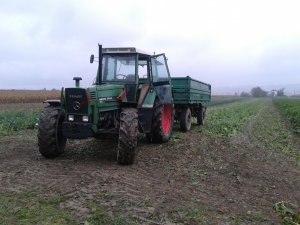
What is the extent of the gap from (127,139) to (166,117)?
12.1ft

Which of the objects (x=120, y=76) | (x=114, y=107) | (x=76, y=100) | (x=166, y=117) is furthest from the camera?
(x=166, y=117)

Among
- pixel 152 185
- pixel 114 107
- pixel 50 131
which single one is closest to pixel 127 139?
pixel 114 107

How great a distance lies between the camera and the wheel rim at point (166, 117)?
1195 centimetres

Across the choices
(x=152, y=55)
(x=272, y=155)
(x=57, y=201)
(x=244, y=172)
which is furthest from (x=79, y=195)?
(x=272, y=155)

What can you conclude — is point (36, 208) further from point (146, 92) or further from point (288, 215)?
point (146, 92)

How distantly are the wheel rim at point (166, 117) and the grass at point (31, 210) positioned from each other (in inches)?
223

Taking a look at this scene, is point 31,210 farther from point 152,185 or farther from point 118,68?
point 118,68

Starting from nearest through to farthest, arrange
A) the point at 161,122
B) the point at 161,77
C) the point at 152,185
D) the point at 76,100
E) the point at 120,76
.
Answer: the point at 152,185, the point at 76,100, the point at 120,76, the point at 161,122, the point at 161,77

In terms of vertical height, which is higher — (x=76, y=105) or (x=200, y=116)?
(x=76, y=105)

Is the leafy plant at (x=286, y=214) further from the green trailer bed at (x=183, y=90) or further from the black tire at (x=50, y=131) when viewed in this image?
the green trailer bed at (x=183, y=90)

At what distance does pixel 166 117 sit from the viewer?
12297 mm

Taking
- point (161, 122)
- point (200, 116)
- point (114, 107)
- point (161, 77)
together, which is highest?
point (161, 77)

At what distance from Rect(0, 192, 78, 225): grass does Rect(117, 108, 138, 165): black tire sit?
7.69 ft

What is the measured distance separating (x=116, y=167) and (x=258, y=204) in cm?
317
